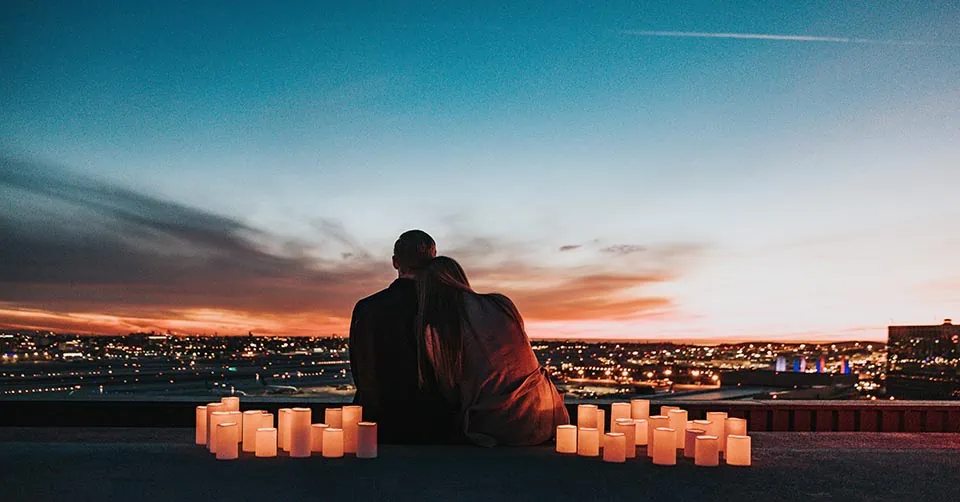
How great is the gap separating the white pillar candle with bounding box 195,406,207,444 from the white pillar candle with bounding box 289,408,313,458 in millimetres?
722

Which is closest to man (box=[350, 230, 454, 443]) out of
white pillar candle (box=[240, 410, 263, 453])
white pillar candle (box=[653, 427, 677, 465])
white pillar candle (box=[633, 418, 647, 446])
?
white pillar candle (box=[240, 410, 263, 453])

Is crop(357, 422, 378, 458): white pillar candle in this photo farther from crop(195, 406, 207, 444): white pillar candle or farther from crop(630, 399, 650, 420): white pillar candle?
crop(630, 399, 650, 420): white pillar candle

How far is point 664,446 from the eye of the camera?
A: 14.2 feet

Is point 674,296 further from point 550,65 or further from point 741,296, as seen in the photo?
point 550,65

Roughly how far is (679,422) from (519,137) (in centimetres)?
883

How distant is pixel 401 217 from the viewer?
1339 centimetres

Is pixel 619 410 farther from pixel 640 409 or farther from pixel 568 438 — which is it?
pixel 568 438

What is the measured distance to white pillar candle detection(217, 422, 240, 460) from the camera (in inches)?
170

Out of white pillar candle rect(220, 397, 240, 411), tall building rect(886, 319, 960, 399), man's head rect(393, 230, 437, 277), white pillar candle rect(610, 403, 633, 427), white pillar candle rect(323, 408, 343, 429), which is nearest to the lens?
white pillar candle rect(323, 408, 343, 429)

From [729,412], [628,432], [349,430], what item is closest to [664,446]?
[628,432]

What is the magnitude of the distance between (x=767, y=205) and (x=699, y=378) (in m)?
43.0

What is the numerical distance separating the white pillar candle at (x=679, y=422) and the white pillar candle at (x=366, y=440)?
1.75 m

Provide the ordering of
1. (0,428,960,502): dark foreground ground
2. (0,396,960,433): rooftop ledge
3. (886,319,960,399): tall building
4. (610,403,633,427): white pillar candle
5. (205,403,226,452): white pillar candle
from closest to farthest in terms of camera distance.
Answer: (0,428,960,502): dark foreground ground
(205,403,226,452): white pillar candle
(610,403,633,427): white pillar candle
(0,396,960,433): rooftop ledge
(886,319,960,399): tall building

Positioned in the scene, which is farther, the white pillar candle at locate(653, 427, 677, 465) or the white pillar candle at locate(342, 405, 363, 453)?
the white pillar candle at locate(342, 405, 363, 453)
